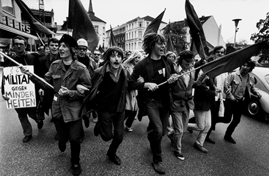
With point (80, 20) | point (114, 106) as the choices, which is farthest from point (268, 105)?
point (80, 20)

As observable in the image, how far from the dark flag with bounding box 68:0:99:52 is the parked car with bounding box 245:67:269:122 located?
18.1 ft

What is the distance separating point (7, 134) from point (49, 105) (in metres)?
1.25

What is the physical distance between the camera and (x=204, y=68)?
3.31m

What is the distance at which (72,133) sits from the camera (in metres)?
2.70

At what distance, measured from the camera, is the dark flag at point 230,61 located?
3.03m

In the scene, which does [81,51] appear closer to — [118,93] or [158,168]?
[118,93]

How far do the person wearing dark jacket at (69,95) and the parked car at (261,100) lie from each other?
5.61m

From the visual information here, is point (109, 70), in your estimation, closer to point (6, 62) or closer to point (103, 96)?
point (103, 96)

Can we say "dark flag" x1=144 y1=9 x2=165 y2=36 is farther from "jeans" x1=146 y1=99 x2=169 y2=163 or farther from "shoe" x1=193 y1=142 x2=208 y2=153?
"shoe" x1=193 y1=142 x2=208 y2=153

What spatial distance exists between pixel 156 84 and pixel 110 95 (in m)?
0.82

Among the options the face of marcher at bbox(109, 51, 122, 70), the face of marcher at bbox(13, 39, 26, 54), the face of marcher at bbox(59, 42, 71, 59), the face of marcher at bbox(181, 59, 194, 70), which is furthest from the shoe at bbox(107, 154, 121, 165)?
the face of marcher at bbox(13, 39, 26, 54)

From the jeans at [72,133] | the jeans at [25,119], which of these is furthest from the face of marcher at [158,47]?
the jeans at [25,119]

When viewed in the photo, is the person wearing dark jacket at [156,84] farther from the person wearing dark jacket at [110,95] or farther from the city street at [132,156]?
the city street at [132,156]

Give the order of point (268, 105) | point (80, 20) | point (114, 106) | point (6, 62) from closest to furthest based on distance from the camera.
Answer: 1. point (114, 106)
2. point (6, 62)
3. point (80, 20)
4. point (268, 105)
